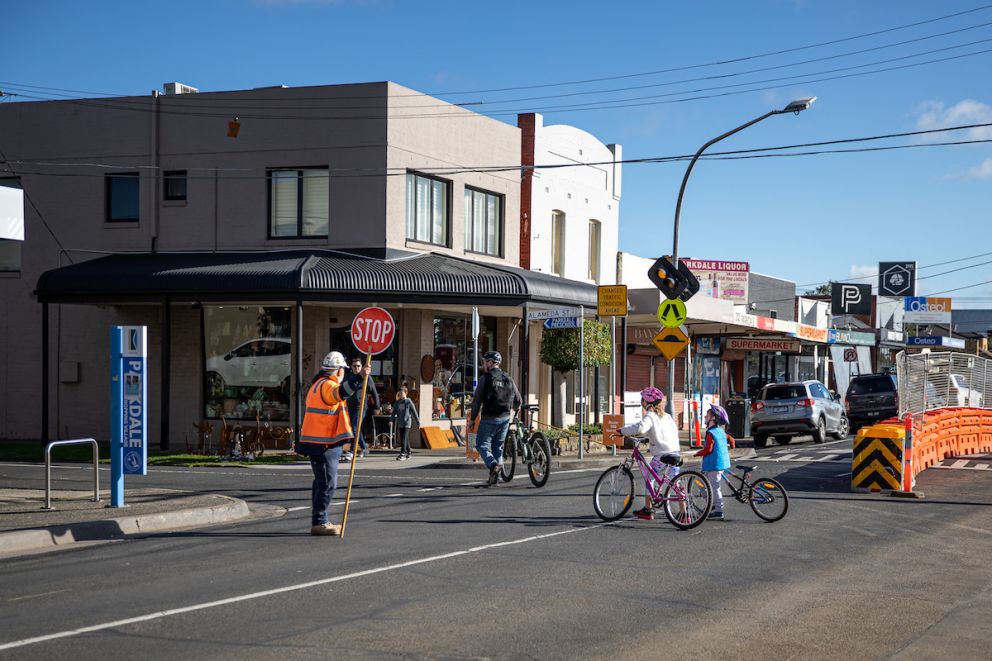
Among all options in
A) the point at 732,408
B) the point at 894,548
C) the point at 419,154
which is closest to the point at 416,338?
the point at 419,154

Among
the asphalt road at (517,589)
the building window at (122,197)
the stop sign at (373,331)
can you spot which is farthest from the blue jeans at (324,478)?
the building window at (122,197)

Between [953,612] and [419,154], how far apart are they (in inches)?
753

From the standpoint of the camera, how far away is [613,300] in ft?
75.0

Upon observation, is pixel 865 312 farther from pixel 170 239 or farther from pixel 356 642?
pixel 356 642

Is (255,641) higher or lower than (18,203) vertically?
lower

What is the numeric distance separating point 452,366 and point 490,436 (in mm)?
10460

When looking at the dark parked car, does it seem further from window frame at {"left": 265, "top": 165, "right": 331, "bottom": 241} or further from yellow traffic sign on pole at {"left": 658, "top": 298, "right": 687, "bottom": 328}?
window frame at {"left": 265, "top": 165, "right": 331, "bottom": 241}

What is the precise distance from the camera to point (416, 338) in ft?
84.9

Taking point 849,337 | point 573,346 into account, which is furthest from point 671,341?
point 849,337

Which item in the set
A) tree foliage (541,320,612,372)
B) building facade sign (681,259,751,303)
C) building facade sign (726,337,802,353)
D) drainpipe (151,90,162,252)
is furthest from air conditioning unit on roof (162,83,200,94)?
building facade sign (681,259,751,303)

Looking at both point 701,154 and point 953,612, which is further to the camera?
point 701,154

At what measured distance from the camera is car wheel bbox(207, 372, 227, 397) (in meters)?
26.0

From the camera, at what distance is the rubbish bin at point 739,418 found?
32406 millimetres

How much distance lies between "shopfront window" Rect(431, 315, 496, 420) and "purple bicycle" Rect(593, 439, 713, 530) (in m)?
13.5
